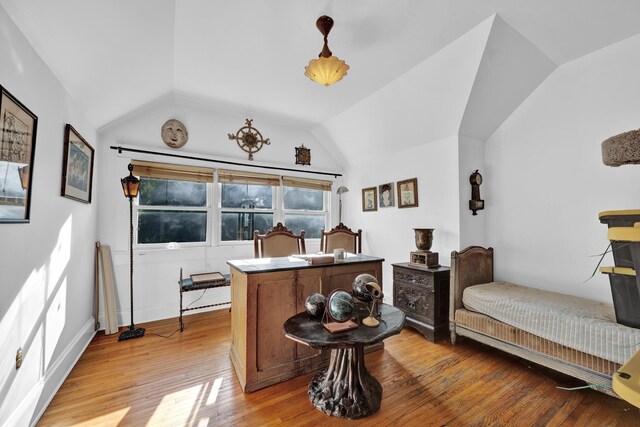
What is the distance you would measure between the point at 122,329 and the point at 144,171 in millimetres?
1848

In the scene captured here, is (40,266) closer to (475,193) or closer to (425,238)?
(425,238)

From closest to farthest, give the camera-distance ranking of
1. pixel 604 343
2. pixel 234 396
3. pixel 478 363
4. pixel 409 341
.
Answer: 1. pixel 604 343
2. pixel 234 396
3. pixel 478 363
4. pixel 409 341

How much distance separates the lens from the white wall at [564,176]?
2.29m

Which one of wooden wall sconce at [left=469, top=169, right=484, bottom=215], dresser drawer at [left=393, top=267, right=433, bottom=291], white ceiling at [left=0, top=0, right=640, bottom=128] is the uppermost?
white ceiling at [left=0, top=0, right=640, bottom=128]

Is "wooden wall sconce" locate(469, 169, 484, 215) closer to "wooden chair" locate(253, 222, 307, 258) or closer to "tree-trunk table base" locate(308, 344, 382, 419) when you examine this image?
"wooden chair" locate(253, 222, 307, 258)

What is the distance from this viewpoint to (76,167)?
237 centimetres

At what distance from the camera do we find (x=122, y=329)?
3078 millimetres

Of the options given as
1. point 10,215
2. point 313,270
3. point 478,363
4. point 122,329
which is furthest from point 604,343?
point 122,329

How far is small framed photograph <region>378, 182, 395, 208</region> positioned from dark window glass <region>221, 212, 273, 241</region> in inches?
69.0

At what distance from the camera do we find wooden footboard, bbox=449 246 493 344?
2.76 meters

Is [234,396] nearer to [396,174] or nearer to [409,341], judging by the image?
[409,341]

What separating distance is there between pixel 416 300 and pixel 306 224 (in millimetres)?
2257

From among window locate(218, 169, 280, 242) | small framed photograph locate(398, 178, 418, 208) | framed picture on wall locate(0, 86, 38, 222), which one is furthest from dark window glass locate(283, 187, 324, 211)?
framed picture on wall locate(0, 86, 38, 222)

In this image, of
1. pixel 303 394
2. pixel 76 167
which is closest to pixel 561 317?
pixel 303 394
